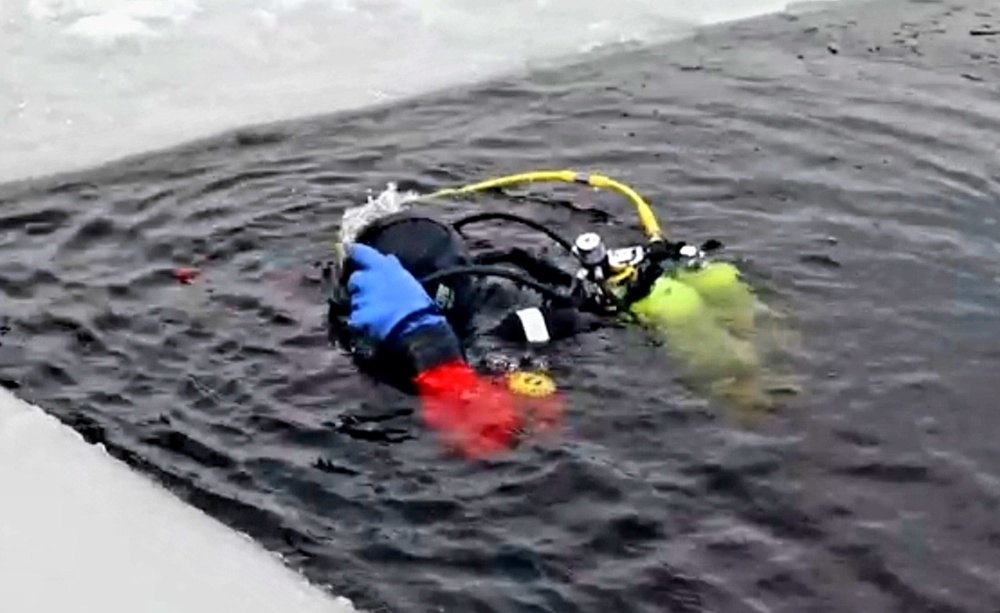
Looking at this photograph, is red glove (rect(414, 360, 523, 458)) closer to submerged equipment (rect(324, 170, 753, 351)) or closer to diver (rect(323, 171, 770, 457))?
diver (rect(323, 171, 770, 457))

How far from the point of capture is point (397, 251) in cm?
423

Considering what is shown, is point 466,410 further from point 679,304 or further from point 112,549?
point 112,549

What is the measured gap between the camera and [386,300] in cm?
395

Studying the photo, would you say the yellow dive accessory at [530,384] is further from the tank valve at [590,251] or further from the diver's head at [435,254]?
the tank valve at [590,251]

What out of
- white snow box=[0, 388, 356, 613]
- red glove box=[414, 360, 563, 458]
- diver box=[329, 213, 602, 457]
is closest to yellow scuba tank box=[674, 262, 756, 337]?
diver box=[329, 213, 602, 457]

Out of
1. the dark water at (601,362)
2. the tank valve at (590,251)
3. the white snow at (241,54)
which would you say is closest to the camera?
the dark water at (601,362)

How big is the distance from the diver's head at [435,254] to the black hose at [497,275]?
0.06m

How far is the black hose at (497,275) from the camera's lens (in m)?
3.85

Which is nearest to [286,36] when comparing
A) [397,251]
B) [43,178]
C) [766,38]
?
[43,178]

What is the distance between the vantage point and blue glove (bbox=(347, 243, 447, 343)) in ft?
12.8

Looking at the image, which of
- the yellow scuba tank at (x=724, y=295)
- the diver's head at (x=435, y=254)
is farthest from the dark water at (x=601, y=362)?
the diver's head at (x=435, y=254)

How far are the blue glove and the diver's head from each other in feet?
0.35

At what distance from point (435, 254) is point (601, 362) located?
1.81 ft

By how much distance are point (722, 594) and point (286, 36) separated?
4323 mm
